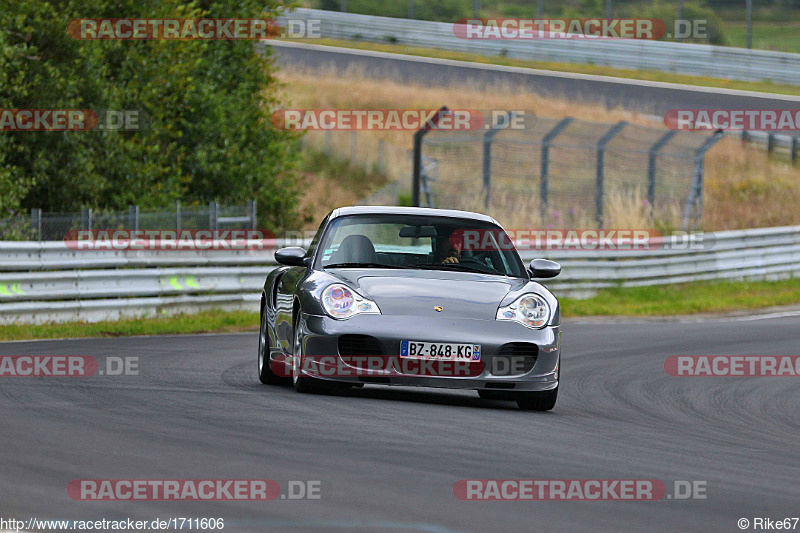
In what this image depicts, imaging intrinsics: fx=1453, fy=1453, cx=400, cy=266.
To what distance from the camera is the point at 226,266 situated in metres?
18.7

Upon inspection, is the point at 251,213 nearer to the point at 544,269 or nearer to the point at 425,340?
the point at 544,269

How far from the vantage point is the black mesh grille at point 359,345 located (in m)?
9.48

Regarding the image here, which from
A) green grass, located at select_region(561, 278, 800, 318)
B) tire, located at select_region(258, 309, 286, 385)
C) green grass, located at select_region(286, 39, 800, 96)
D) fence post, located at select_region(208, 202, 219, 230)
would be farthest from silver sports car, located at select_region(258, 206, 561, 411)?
green grass, located at select_region(286, 39, 800, 96)

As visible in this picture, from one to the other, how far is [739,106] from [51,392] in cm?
3150

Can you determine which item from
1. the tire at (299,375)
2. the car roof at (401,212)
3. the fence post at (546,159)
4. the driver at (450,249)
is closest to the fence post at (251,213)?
the fence post at (546,159)

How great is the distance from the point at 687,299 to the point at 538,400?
14.8 meters

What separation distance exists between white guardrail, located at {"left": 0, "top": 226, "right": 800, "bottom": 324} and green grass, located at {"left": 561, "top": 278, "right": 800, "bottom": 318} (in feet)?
0.99

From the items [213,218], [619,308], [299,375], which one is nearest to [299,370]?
[299,375]

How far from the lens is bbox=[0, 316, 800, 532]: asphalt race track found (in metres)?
5.80

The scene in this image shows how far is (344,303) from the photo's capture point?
9703 mm

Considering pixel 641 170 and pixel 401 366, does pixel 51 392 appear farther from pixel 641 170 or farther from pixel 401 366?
pixel 641 170

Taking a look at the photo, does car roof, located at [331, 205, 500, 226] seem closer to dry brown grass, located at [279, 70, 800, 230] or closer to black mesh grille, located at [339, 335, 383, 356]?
black mesh grille, located at [339, 335, 383, 356]

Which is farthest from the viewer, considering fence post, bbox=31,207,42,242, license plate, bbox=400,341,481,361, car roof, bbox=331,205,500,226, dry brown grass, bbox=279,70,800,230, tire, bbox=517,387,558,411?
dry brown grass, bbox=279,70,800,230

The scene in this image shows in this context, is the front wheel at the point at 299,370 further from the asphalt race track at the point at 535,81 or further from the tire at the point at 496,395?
the asphalt race track at the point at 535,81
